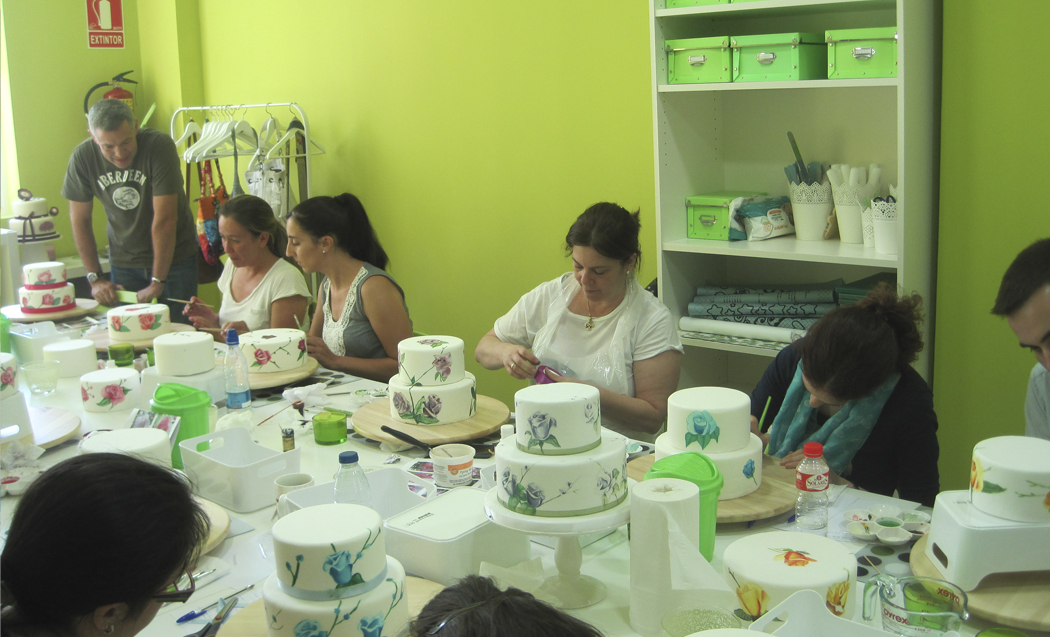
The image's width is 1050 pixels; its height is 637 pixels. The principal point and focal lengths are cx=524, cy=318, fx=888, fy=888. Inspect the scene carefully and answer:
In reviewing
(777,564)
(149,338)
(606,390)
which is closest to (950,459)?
(606,390)

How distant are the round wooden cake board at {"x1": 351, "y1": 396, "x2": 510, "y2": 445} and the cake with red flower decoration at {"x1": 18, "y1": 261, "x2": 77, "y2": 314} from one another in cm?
196

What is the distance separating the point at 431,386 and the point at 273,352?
2.48 ft

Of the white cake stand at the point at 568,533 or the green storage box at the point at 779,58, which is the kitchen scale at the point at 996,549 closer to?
the white cake stand at the point at 568,533

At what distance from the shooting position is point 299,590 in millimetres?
1252

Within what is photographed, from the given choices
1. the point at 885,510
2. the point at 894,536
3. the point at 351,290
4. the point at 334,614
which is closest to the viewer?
the point at 334,614

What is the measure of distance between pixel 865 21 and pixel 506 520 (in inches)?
82.2

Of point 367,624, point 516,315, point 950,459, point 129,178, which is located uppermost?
point 129,178

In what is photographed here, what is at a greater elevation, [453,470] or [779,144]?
[779,144]

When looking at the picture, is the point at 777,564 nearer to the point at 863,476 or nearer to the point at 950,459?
the point at 863,476

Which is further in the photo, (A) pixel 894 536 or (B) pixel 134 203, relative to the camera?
(B) pixel 134 203

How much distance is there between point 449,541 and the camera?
1489mm

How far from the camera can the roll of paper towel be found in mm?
1344

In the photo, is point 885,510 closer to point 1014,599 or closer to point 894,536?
point 894,536

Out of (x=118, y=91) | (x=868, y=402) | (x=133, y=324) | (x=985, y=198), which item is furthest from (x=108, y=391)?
(x=118, y=91)
